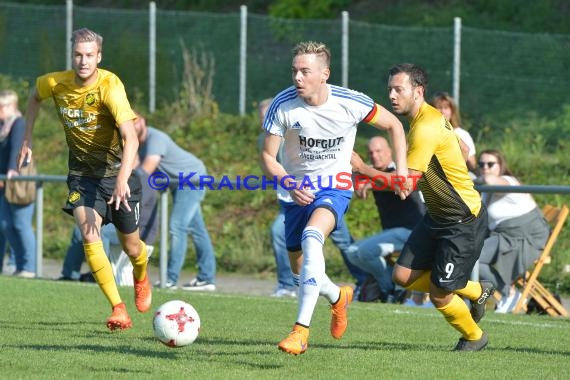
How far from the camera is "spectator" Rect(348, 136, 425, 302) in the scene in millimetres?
13094

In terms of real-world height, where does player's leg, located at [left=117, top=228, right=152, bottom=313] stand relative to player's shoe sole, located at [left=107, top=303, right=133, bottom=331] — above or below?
above

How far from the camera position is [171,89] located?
23781 millimetres

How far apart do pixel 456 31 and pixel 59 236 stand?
6.89 meters

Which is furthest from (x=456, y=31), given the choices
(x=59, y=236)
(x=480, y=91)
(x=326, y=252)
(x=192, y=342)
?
(x=192, y=342)

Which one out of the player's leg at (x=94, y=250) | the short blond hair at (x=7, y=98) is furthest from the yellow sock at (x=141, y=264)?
the short blond hair at (x=7, y=98)

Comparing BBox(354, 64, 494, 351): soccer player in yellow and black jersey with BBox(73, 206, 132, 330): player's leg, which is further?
BBox(73, 206, 132, 330): player's leg

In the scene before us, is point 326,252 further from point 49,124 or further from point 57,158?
point 49,124

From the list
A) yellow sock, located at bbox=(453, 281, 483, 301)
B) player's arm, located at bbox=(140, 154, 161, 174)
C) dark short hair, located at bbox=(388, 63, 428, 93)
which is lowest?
yellow sock, located at bbox=(453, 281, 483, 301)

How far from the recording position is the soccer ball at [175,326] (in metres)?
8.19

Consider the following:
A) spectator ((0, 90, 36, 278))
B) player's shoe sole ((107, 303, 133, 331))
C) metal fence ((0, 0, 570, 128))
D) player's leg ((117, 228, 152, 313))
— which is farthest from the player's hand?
metal fence ((0, 0, 570, 128))

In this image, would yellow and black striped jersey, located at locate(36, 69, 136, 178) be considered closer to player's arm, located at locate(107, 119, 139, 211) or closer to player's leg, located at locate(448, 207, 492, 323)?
player's arm, located at locate(107, 119, 139, 211)

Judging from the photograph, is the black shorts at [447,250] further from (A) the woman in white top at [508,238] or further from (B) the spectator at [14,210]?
(B) the spectator at [14,210]

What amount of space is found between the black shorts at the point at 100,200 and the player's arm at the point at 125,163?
0.33m

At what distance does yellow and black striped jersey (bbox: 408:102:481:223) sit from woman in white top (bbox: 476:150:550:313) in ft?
12.0
